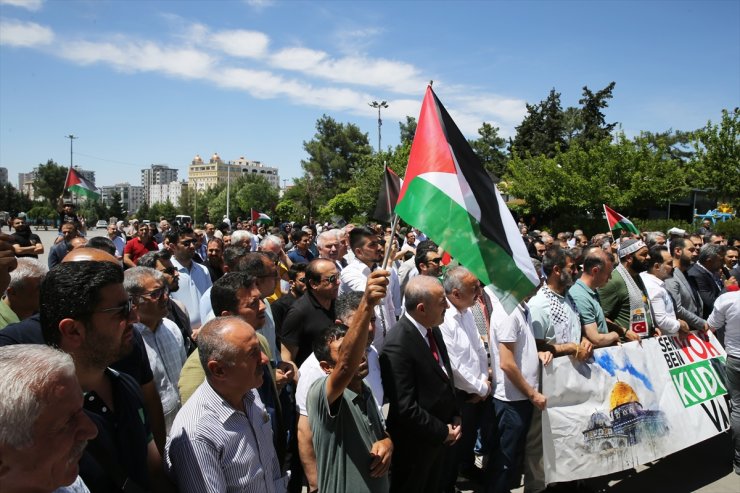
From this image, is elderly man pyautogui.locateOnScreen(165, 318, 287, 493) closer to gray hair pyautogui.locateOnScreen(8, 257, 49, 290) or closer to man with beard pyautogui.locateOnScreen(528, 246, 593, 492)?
gray hair pyautogui.locateOnScreen(8, 257, 49, 290)

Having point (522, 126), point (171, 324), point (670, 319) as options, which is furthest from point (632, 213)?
point (171, 324)

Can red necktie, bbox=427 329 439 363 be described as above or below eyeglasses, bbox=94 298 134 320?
below

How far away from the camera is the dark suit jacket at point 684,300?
6.58m

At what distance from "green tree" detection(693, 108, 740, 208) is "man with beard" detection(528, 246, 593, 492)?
2823cm

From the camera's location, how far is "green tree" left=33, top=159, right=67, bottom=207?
6200 centimetres

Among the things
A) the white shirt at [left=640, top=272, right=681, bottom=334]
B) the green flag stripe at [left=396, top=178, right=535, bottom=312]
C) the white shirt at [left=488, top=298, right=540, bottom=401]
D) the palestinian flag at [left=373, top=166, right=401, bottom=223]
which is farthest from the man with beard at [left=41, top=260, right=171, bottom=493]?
the palestinian flag at [left=373, top=166, right=401, bottom=223]

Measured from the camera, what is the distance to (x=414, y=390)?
13.0ft

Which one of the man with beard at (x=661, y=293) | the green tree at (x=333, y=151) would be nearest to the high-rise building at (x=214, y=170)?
the green tree at (x=333, y=151)

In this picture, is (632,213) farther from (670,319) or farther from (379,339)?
(379,339)

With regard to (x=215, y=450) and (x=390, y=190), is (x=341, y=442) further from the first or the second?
(x=390, y=190)

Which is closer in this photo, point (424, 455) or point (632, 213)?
point (424, 455)

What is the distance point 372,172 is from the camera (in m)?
38.6

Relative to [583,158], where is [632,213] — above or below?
below

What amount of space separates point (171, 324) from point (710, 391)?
216 inches
